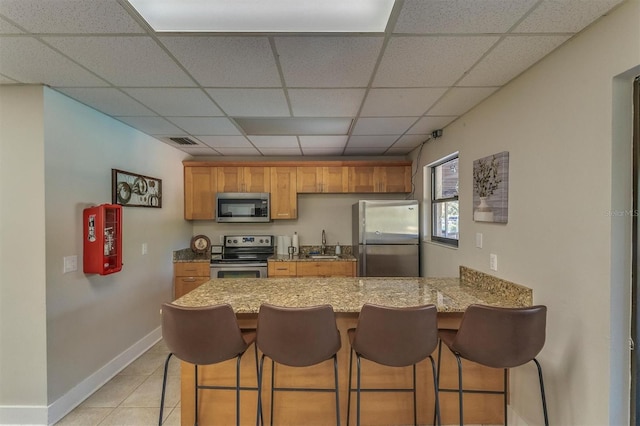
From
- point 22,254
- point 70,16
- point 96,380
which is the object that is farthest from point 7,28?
point 96,380

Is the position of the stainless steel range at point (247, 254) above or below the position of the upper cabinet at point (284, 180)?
below

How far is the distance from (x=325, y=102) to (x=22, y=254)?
243 cm

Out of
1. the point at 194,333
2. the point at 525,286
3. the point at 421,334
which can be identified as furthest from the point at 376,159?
the point at 194,333

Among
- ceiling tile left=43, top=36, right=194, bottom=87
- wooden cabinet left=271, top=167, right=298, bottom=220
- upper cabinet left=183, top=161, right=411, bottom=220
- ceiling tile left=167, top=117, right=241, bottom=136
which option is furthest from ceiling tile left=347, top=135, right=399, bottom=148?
ceiling tile left=43, top=36, right=194, bottom=87

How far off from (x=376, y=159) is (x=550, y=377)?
340 centimetres

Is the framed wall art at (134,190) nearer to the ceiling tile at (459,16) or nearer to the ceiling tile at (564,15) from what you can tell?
the ceiling tile at (459,16)

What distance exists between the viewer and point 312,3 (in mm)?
1410

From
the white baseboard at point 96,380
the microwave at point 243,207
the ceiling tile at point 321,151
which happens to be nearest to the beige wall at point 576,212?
the ceiling tile at point 321,151

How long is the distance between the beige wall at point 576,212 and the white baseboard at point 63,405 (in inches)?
125

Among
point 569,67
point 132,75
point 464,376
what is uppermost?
point 132,75

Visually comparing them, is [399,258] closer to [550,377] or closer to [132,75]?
[550,377]

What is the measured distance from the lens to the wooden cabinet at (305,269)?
398 centimetres

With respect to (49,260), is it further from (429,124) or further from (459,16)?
(429,124)

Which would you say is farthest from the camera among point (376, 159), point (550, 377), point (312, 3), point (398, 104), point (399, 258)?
point (376, 159)
